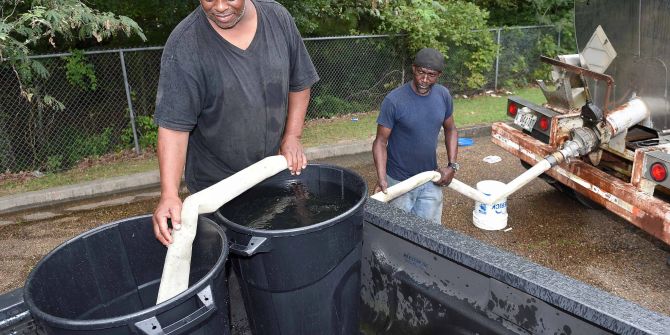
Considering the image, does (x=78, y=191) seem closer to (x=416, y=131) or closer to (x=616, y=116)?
(x=416, y=131)

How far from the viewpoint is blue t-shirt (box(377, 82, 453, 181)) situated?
3.73 metres

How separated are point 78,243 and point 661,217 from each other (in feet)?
11.9

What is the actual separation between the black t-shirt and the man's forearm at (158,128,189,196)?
0.04 metres

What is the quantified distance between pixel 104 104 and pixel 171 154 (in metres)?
6.69

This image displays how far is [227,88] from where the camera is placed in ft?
7.02

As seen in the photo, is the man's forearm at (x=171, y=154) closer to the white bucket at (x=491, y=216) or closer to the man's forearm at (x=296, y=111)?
the man's forearm at (x=296, y=111)

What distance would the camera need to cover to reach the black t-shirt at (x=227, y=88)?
81.7 inches

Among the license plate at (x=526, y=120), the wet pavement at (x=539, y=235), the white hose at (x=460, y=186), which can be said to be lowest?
the wet pavement at (x=539, y=235)

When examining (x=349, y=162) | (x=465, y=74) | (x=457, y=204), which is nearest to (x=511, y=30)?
(x=465, y=74)

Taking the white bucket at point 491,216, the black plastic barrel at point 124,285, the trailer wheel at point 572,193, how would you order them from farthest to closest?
1. the trailer wheel at point 572,193
2. the white bucket at point 491,216
3. the black plastic barrel at point 124,285

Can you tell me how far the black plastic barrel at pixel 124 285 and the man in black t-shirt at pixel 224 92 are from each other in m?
0.22

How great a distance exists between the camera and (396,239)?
234 centimetres

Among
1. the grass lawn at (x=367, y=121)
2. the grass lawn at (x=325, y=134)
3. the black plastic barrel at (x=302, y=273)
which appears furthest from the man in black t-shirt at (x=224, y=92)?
the grass lawn at (x=367, y=121)

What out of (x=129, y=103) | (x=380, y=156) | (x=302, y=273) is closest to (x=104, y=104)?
(x=129, y=103)
